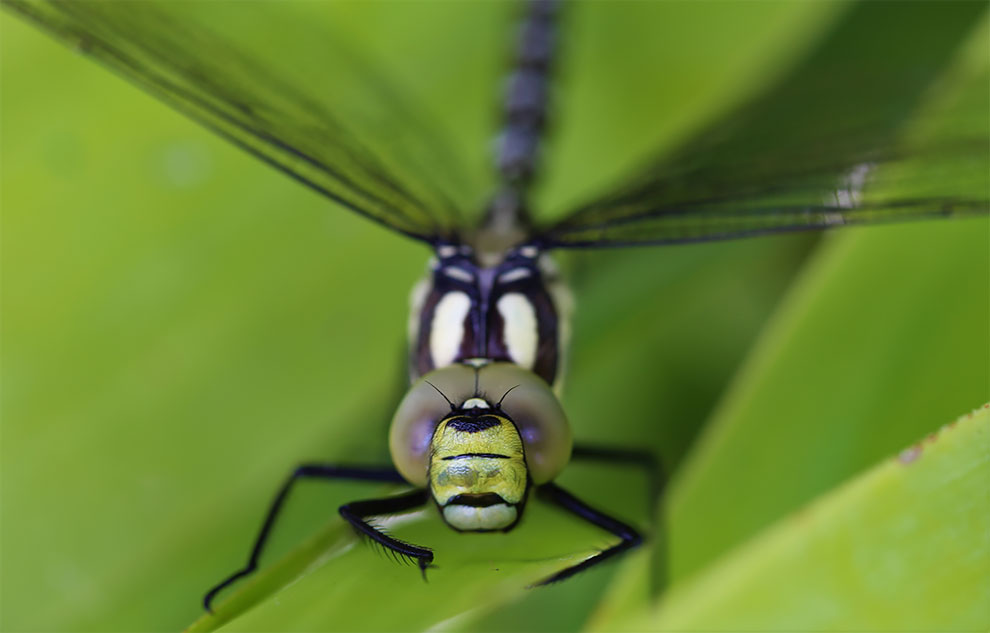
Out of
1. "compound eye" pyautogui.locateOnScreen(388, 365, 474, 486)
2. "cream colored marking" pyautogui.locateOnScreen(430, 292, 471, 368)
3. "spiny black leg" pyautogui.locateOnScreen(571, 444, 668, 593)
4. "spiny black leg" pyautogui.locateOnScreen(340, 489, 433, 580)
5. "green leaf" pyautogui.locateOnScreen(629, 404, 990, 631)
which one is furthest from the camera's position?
"cream colored marking" pyautogui.locateOnScreen(430, 292, 471, 368)

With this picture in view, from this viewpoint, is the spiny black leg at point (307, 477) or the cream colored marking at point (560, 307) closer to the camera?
the spiny black leg at point (307, 477)

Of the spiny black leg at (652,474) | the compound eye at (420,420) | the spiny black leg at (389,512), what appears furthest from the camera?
the spiny black leg at (652,474)

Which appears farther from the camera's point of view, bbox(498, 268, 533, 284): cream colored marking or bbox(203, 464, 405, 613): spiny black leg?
bbox(498, 268, 533, 284): cream colored marking

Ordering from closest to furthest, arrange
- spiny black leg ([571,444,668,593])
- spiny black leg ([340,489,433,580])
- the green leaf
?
the green leaf, spiny black leg ([340,489,433,580]), spiny black leg ([571,444,668,593])

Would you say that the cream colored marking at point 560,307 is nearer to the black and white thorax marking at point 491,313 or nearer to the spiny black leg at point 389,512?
the black and white thorax marking at point 491,313

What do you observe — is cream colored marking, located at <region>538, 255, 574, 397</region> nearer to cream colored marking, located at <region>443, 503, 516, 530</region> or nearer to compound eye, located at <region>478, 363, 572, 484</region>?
compound eye, located at <region>478, 363, 572, 484</region>

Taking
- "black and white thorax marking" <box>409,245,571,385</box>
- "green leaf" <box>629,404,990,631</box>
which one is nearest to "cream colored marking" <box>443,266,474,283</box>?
"black and white thorax marking" <box>409,245,571,385</box>

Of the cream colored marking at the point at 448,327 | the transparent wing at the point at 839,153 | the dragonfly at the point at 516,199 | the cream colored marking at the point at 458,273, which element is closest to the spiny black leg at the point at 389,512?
the dragonfly at the point at 516,199
